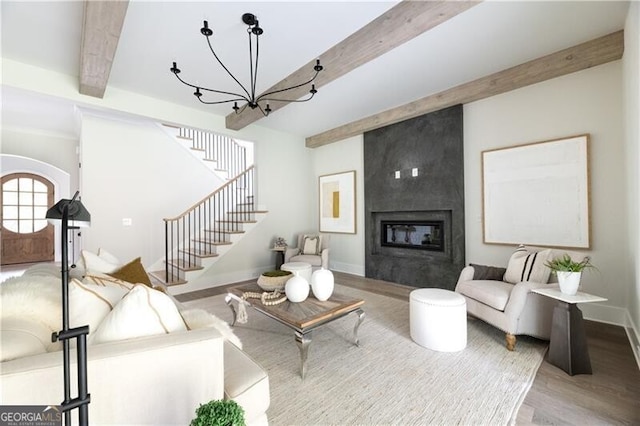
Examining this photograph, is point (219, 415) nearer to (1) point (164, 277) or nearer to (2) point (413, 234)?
(2) point (413, 234)

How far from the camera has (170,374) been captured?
104 cm

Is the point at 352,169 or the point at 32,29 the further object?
the point at 352,169

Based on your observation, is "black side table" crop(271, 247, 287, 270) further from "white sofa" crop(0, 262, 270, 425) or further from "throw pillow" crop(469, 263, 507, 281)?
"white sofa" crop(0, 262, 270, 425)

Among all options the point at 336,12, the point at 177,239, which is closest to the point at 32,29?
the point at 336,12

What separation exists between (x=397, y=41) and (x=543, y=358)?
9.61 feet

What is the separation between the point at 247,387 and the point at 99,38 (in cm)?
299

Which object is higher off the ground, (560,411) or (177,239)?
(177,239)

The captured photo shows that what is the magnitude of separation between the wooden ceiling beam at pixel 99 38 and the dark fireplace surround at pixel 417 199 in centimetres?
376

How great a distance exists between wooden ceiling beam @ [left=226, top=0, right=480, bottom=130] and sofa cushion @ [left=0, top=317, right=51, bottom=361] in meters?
2.92

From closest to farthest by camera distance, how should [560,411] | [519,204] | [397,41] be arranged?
[560,411], [397,41], [519,204]

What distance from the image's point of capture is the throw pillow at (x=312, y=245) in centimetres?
491

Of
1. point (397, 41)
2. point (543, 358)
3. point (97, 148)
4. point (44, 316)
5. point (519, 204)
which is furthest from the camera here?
point (97, 148)

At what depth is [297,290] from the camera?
7.47 feet

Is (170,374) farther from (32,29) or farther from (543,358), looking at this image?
(32,29)
